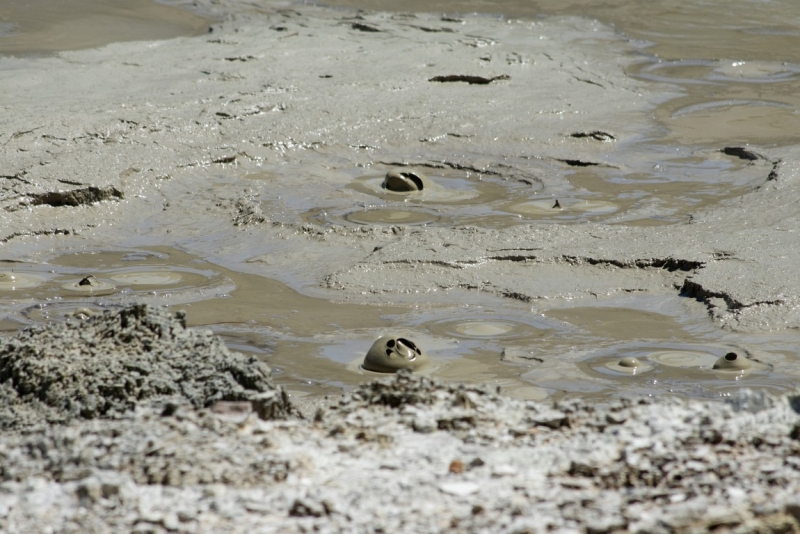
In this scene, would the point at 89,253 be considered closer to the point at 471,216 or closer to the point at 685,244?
the point at 471,216

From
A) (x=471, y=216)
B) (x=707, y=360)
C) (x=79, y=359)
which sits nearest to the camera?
(x=79, y=359)

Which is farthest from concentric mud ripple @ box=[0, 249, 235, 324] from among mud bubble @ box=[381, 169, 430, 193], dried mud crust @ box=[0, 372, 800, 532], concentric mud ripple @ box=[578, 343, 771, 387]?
dried mud crust @ box=[0, 372, 800, 532]

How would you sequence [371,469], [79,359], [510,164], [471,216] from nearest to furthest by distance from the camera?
[371,469] < [79,359] < [471,216] < [510,164]

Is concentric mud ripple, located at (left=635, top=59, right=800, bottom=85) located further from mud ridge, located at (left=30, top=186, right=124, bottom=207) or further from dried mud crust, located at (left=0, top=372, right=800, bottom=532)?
dried mud crust, located at (left=0, top=372, right=800, bottom=532)

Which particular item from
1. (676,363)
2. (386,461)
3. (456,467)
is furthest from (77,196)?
(456,467)

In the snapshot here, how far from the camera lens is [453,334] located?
389cm

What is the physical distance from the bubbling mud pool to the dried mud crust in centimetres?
109

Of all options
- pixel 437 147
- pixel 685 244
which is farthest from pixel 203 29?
pixel 685 244

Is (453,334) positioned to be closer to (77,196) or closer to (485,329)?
(485,329)

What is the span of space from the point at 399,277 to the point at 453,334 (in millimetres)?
620

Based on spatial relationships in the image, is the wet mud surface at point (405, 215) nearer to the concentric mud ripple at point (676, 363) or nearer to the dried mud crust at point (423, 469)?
→ the concentric mud ripple at point (676, 363)

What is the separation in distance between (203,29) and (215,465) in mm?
8118

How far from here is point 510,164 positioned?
20.3ft

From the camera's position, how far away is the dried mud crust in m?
1.87
